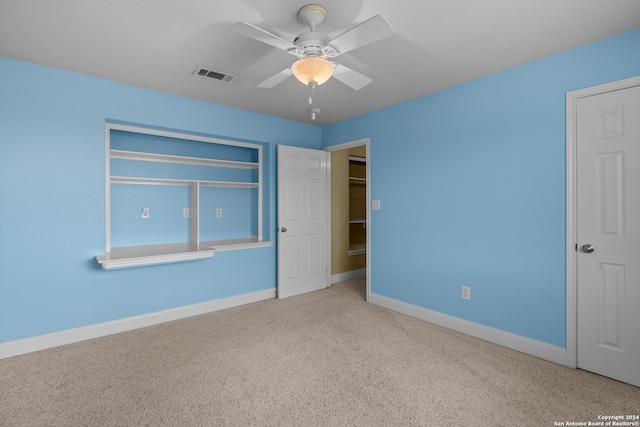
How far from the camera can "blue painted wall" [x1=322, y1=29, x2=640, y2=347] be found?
7.82 ft

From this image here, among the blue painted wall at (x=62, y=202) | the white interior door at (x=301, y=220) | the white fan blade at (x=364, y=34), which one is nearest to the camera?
the white fan blade at (x=364, y=34)

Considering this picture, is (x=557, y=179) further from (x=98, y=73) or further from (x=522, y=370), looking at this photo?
(x=98, y=73)

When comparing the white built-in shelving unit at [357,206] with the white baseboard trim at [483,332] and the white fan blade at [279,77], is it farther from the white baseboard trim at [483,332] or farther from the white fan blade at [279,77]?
the white fan blade at [279,77]

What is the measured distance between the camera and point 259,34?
1.62 meters

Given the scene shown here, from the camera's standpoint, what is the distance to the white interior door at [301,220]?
406cm

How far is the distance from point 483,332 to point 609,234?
50.6 inches

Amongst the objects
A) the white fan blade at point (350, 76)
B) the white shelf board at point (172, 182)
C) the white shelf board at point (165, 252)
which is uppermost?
the white fan blade at point (350, 76)

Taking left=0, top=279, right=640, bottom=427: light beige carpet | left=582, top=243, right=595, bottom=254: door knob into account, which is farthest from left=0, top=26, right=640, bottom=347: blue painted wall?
left=0, top=279, right=640, bottom=427: light beige carpet

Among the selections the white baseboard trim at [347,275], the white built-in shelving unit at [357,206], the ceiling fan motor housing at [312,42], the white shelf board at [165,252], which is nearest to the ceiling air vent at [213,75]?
the ceiling fan motor housing at [312,42]

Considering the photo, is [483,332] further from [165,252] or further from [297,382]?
[165,252]

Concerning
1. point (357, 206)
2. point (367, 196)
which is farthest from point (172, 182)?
point (357, 206)

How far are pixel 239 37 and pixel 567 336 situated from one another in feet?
10.9

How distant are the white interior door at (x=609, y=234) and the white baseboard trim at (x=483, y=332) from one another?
0.58 ft

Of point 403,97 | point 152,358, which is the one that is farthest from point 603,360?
point 152,358
